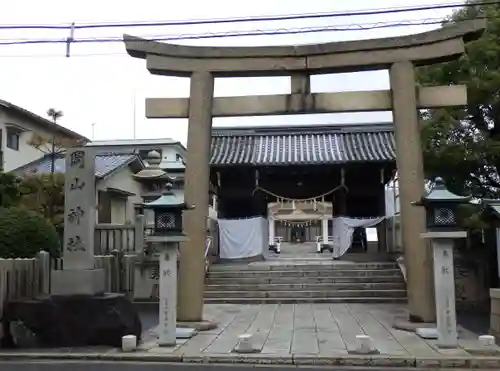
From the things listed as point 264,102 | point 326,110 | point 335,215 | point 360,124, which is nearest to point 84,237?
point 264,102

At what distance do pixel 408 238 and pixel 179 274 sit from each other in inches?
211

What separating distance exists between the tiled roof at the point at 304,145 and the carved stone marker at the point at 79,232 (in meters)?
14.3

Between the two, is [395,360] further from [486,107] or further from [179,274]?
[486,107]

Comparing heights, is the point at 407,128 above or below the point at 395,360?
above

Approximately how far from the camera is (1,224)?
41.3 feet

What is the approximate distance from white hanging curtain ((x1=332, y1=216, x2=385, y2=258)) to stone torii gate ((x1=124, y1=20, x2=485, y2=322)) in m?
11.0

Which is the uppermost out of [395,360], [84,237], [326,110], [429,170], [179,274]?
[326,110]

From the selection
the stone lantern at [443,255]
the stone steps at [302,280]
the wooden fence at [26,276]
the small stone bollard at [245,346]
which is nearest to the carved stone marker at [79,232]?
the wooden fence at [26,276]

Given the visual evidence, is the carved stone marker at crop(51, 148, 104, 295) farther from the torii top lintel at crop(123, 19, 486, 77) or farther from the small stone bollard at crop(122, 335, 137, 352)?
the torii top lintel at crop(123, 19, 486, 77)

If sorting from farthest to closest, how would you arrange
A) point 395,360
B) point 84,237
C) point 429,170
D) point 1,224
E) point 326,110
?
point 429,170, point 326,110, point 1,224, point 84,237, point 395,360

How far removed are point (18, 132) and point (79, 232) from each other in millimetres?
22640

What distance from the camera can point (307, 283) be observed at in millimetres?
19344

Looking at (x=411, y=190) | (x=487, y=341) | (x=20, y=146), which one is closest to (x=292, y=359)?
(x=487, y=341)

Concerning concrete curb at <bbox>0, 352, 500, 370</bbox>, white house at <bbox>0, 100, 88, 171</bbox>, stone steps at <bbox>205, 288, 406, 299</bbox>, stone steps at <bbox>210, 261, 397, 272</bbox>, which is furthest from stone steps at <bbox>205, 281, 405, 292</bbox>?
white house at <bbox>0, 100, 88, 171</bbox>
